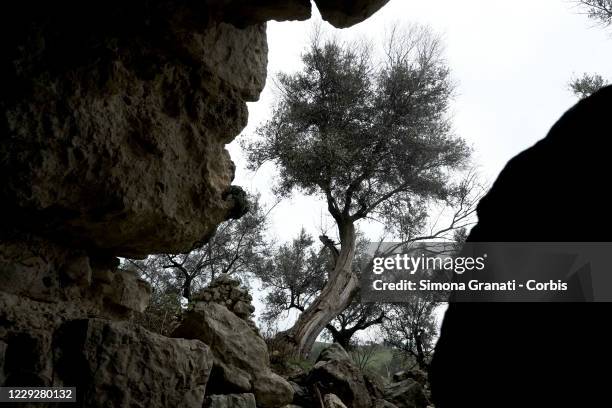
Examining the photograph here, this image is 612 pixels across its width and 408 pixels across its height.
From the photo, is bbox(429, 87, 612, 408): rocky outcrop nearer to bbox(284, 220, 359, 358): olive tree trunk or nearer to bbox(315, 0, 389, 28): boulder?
bbox(315, 0, 389, 28): boulder

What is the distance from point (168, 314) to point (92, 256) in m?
4.82

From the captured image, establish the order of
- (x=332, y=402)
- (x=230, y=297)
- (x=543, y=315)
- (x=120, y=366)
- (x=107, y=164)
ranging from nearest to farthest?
(x=543, y=315), (x=120, y=366), (x=107, y=164), (x=332, y=402), (x=230, y=297)

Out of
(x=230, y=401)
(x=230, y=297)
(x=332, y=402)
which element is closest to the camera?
(x=230, y=401)

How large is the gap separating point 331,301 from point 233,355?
283 inches

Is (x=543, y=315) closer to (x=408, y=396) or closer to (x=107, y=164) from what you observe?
(x=107, y=164)

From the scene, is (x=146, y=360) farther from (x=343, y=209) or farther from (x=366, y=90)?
(x=366, y=90)

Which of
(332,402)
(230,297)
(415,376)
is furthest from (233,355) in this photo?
(415,376)

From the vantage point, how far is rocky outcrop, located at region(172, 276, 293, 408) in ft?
13.9

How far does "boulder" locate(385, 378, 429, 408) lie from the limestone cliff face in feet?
16.6

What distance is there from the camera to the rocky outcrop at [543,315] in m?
1.10

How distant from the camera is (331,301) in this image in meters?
11.5

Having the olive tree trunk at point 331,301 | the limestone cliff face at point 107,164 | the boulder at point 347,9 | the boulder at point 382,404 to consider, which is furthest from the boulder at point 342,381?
the boulder at point 347,9

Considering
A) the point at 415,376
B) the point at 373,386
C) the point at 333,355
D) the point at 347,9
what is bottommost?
the point at 373,386

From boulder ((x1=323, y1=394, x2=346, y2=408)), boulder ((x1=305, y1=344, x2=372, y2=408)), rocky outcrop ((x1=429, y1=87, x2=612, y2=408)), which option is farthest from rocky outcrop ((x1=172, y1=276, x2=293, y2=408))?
rocky outcrop ((x1=429, y1=87, x2=612, y2=408))
